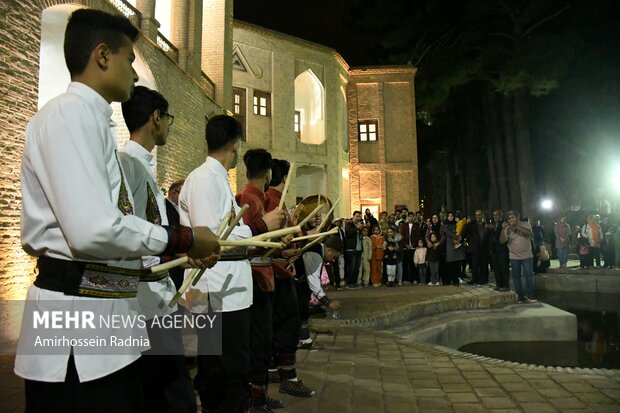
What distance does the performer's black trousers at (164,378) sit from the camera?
8.01 ft

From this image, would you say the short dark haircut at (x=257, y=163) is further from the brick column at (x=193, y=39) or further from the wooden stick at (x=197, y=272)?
the brick column at (x=193, y=39)

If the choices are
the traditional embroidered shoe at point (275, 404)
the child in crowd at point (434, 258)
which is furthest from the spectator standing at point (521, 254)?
the traditional embroidered shoe at point (275, 404)

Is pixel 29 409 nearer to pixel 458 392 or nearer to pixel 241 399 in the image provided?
pixel 241 399

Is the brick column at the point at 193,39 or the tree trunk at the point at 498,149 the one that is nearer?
the brick column at the point at 193,39

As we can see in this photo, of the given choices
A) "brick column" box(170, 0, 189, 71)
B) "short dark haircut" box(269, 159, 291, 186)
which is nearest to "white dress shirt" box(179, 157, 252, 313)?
"short dark haircut" box(269, 159, 291, 186)

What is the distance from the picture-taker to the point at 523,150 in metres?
24.6

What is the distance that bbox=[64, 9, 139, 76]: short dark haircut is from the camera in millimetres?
1723

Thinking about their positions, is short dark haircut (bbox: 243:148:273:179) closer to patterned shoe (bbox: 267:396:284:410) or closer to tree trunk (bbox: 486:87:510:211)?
patterned shoe (bbox: 267:396:284:410)

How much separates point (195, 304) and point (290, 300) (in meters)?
1.36

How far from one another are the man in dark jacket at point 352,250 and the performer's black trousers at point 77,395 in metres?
11.2

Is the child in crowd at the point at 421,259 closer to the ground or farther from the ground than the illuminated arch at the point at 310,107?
closer to the ground

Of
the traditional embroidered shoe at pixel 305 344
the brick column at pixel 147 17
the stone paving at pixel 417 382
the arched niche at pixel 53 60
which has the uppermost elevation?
the brick column at pixel 147 17

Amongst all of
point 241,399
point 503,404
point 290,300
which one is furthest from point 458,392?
point 241,399

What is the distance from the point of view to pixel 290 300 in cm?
Result: 420
